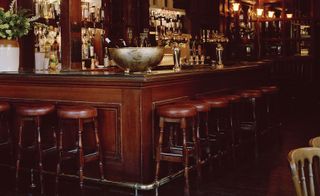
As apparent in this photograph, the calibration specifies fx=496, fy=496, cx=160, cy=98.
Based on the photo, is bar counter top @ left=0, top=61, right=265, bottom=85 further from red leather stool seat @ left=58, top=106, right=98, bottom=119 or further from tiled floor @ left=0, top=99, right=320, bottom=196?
tiled floor @ left=0, top=99, right=320, bottom=196

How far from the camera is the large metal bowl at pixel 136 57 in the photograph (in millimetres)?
5098

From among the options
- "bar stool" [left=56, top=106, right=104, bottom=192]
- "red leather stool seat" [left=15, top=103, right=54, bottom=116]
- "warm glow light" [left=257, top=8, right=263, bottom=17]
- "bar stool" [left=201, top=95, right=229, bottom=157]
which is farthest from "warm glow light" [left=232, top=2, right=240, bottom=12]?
"red leather stool seat" [left=15, top=103, right=54, bottom=116]

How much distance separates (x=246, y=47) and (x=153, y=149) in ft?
28.1

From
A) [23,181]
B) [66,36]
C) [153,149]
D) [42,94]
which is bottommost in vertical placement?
[23,181]

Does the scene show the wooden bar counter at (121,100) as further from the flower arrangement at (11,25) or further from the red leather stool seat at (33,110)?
the flower arrangement at (11,25)

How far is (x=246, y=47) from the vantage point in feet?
42.1

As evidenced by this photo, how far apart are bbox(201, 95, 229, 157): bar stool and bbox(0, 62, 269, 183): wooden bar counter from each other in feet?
1.48

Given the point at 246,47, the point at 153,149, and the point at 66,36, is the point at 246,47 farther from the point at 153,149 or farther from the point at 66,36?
the point at 153,149

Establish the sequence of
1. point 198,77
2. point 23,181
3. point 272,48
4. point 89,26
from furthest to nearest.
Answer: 1. point 272,48
2. point 89,26
3. point 198,77
4. point 23,181

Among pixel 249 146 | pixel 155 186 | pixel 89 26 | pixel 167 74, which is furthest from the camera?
pixel 89 26

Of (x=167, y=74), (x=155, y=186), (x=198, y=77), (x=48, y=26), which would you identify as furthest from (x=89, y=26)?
Result: (x=155, y=186)

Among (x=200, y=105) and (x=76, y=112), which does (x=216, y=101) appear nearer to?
(x=200, y=105)

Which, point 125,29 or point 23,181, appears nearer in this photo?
point 23,181

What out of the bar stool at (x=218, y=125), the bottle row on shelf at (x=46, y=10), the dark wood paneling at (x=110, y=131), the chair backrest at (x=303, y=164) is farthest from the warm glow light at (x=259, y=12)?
the chair backrest at (x=303, y=164)
